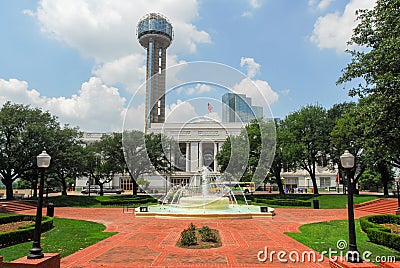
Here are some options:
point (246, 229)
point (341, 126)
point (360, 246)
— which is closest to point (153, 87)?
point (341, 126)

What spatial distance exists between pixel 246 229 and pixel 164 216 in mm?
6030

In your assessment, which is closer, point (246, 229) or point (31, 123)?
point (246, 229)

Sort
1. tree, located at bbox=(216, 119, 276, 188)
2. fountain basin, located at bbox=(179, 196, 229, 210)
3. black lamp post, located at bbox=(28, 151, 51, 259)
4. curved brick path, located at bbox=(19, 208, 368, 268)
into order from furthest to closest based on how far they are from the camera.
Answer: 1. tree, located at bbox=(216, 119, 276, 188)
2. fountain basin, located at bbox=(179, 196, 229, 210)
3. curved brick path, located at bbox=(19, 208, 368, 268)
4. black lamp post, located at bbox=(28, 151, 51, 259)

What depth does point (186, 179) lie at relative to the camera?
7069 cm

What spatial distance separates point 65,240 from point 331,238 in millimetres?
10332

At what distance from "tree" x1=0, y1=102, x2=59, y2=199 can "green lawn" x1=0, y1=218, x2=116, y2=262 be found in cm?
1601

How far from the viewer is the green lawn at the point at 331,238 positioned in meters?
10.3

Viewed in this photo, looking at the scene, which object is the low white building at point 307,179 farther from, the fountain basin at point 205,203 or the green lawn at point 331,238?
the green lawn at point 331,238

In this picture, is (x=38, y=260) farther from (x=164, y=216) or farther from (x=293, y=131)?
(x=293, y=131)

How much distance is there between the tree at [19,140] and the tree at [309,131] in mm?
26641

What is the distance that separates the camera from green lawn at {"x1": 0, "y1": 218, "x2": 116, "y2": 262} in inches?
410

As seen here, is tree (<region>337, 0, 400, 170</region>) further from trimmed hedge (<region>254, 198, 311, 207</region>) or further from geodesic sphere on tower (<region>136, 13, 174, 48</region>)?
geodesic sphere on tower (<region>136, 13, 174, 48</region>)

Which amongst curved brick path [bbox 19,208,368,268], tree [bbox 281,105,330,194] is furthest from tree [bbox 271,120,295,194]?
curved brick path [bbox 19,208,368,268]

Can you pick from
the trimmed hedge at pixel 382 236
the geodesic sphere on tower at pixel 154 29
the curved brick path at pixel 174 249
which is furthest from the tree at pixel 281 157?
the geodesic sphere on tower at pixel 154 29
